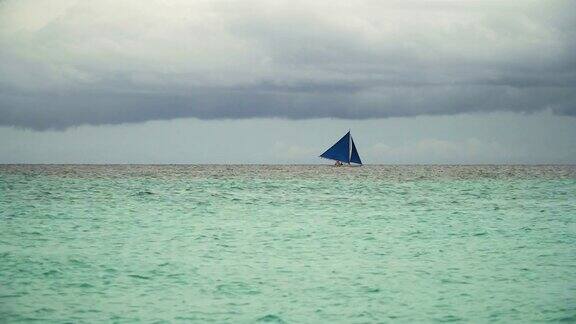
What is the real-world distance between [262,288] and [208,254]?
4994 mm

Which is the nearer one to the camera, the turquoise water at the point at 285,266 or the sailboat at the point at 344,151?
the turquoise water at the point at 285,266

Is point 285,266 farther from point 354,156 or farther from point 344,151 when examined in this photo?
point 354,156

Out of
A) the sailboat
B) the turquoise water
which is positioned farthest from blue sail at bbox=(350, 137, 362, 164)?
the turquoise water

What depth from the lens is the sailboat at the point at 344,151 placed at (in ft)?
325

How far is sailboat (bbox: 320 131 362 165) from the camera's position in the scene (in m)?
99.0

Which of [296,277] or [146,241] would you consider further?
[146,241]

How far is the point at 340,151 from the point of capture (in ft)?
329

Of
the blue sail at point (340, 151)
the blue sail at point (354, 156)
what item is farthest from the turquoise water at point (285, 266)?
the blue sail at point (354, 156)

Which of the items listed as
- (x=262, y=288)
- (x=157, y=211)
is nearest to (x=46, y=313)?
(x=262, y=288)

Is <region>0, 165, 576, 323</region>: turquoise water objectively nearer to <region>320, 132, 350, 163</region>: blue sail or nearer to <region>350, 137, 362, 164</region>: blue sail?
<region>320, 132, 350, 163</region>: blue sail

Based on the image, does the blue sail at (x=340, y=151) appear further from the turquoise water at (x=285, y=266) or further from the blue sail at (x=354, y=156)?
the turquoise water at (x=285, y=266)

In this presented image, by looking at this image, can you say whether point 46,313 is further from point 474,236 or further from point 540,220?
point 540,220

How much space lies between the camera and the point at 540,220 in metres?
27.5

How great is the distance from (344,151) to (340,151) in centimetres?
67
